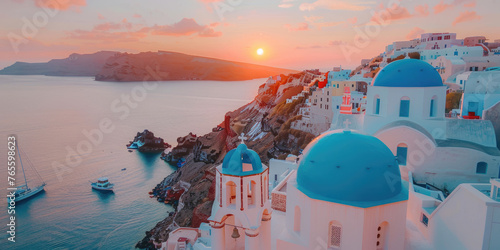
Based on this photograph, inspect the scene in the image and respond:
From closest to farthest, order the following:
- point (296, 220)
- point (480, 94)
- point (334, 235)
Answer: point (334, 235), point (296, 220), point (480, 94)

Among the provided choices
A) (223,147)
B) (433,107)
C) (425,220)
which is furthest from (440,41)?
(425,220)

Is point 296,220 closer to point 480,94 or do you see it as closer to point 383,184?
point 383,184

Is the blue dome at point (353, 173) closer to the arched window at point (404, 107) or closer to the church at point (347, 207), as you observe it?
the church at point (347, 207)

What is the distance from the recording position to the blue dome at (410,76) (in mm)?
12341

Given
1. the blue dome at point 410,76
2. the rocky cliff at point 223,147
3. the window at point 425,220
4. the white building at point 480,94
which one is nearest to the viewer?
the window at point 425,220

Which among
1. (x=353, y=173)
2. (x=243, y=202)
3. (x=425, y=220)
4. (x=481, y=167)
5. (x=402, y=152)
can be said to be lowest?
(x=425, y=220)

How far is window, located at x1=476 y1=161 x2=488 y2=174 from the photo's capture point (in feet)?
37.5

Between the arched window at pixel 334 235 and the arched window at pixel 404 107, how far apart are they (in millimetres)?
7297

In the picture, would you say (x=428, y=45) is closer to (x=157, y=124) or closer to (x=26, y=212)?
(x=26, y=212)

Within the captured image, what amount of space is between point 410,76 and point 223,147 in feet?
110

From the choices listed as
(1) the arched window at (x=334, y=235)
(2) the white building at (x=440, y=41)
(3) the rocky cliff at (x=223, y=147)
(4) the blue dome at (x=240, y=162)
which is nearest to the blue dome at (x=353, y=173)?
(1) the arched window at (x=334, y=235)

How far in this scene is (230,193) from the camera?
8.00 meters

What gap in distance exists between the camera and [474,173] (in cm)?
1149

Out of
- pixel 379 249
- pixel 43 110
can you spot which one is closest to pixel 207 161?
pixel 379 249
